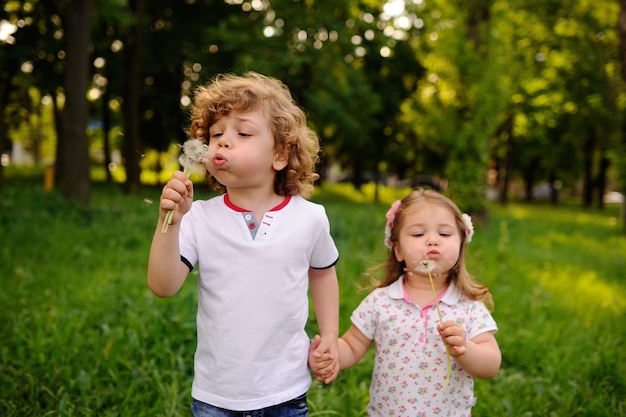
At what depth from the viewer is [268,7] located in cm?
1758

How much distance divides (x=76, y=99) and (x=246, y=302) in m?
10.2

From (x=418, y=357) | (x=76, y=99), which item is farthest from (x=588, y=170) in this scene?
(x=418, y=357)

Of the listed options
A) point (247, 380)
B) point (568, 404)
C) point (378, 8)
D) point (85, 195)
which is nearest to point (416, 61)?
point (378, 8)

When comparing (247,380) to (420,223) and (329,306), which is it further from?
(420,223)

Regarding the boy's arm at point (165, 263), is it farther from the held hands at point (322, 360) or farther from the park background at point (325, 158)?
the held hands at point (322, 360)

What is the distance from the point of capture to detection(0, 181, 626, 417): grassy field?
125 inches

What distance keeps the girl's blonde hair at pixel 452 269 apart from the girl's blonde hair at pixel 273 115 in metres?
0.43

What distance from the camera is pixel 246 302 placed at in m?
1.91

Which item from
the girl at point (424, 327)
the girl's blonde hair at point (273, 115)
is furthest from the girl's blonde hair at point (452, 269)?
the girl's blonde hair at point (273, 115)

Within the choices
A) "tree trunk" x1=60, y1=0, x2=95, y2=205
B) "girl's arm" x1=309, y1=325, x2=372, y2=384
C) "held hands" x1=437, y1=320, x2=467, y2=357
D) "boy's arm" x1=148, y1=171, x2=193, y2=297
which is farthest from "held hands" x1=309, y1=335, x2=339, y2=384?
"tree trunk" x1=60, y1=0, x2=95, y2=205

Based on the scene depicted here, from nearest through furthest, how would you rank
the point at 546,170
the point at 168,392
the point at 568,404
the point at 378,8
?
1. the point at 168,392
2. the point at 568,404
3. the point at 378,8
4. the point at 546,170

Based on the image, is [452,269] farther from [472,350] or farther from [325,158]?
[325,158]

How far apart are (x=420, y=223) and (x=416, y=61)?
22705 millimetres

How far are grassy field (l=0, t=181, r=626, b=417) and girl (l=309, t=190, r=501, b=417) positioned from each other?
0.61 m
